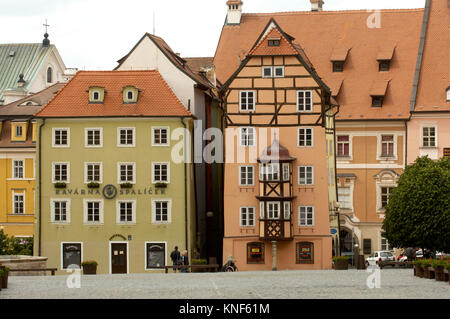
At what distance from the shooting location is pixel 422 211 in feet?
192

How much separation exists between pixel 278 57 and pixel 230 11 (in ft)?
55.3

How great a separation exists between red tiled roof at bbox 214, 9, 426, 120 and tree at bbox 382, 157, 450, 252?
38.3 feet

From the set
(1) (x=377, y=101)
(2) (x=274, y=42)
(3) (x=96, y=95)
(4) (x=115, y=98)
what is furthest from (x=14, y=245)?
(1) (x=377, y=101)

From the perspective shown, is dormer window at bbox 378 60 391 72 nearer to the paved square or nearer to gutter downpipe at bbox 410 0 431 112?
gutter downpipe at bbox 410 0 431 112

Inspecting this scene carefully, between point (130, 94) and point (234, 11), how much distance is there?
1699cm

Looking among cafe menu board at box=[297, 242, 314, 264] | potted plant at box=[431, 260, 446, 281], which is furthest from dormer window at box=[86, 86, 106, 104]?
potted plant at box=[431, 260, 446, 281]

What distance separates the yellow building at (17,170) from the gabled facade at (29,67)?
16.1 metres

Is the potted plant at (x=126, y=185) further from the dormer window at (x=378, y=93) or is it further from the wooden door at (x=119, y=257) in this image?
the dormer window at (x=378, y=93)

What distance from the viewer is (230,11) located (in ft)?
253

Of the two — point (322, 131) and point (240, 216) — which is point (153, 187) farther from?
point (322, 131)

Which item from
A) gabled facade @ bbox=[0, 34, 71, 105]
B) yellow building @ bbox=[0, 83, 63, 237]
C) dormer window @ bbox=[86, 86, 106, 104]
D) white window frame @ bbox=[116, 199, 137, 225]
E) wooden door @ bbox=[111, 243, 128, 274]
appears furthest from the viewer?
gabled facade @ bbox=[0, 34, 71, 105]

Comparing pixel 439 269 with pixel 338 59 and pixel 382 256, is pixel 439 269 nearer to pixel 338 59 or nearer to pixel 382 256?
pixel 382 256

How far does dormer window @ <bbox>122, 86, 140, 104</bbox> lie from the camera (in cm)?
6250
